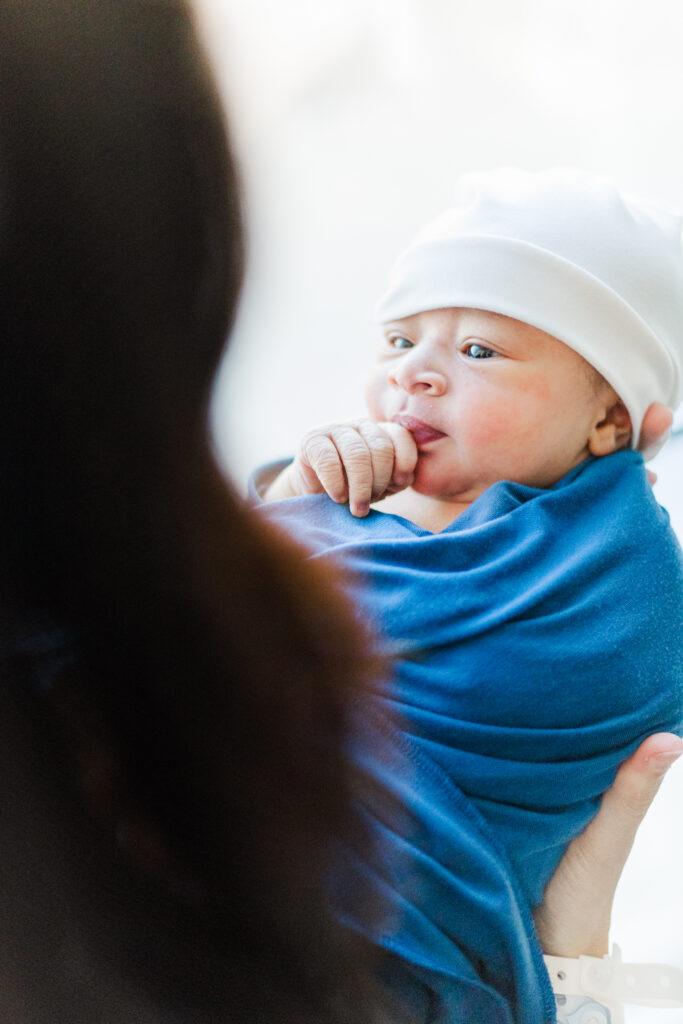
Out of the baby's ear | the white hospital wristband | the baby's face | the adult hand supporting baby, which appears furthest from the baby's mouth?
the white hospital wristband

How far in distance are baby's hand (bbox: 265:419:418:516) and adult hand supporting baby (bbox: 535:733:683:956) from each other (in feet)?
0.95

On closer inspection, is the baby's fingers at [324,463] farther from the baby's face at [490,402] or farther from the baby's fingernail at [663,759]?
the baby's fingernail at [663,759]

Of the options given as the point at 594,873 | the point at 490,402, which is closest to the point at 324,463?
the point at 490,402

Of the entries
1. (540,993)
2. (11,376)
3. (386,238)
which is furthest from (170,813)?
(386,238)

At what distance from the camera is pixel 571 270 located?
28.0 inches

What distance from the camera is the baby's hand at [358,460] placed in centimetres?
70

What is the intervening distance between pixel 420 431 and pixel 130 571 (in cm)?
38

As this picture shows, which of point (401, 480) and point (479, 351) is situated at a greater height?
point (479, 351)

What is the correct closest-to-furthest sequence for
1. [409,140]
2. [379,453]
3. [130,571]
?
[130,571] → [379,453] → [409,140]

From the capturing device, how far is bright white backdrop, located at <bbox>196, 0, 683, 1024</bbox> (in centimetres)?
91

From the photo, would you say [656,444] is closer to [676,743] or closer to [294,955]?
[676,743]

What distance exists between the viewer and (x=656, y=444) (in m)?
0.78

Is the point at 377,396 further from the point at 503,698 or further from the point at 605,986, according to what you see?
the point at 605,986

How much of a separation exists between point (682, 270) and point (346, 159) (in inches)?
18.1
